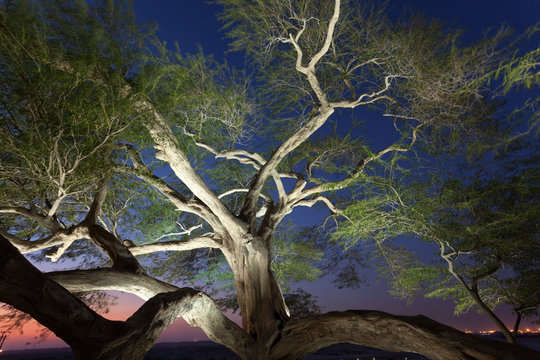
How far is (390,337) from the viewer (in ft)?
13.1

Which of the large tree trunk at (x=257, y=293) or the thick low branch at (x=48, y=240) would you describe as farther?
the large tree trunk at (x=257, y=293)

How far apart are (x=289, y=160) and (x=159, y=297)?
4.87 m

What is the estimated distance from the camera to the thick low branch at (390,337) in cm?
337

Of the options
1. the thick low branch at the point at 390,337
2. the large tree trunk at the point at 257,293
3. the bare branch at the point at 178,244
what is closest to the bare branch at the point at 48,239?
the bare branch at the point at 178,244

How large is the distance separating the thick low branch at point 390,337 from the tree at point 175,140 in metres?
0.02

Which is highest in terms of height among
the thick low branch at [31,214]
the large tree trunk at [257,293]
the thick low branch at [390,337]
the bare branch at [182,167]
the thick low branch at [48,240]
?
the bare branch at [182,167]

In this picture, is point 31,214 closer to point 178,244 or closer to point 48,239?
point 48,239

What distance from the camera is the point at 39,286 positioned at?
8.57 ft

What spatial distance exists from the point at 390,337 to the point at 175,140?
412 cm

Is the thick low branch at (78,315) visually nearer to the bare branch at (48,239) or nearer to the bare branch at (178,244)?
the bare branch at (48,239)

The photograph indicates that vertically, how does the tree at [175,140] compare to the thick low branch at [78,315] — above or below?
above

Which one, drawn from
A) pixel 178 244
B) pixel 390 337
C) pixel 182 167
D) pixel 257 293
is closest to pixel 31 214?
pixel 182 167

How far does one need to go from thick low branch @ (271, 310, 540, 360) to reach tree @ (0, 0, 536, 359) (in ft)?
0.06

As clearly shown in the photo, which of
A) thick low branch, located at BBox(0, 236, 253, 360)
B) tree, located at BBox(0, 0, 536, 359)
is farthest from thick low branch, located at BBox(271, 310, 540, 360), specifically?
thick low branch, located at BBox(0, 236, 253, 360)
